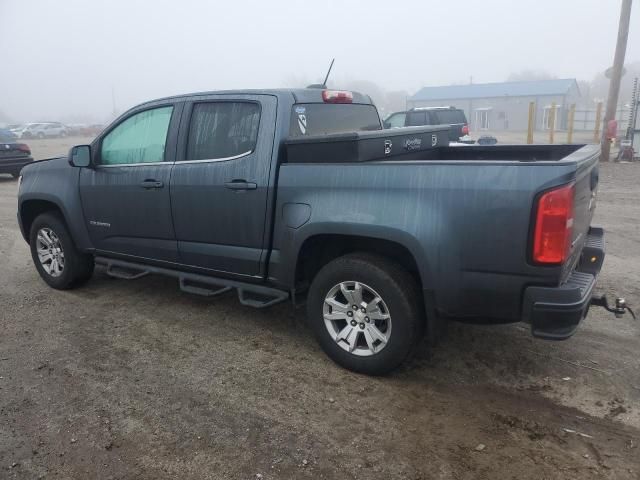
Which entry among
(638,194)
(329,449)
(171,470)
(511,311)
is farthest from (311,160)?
(638,194)

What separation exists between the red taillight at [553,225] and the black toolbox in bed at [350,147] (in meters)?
1.19

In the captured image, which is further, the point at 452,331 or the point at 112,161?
the point at 112,161

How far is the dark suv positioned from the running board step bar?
11886 mm

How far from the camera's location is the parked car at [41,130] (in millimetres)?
45281

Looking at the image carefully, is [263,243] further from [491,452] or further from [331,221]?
[491,452]

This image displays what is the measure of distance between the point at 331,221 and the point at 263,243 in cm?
67

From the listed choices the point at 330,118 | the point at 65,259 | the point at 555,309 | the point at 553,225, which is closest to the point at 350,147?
the point at 330,118

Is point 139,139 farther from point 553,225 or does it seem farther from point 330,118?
point 553,225

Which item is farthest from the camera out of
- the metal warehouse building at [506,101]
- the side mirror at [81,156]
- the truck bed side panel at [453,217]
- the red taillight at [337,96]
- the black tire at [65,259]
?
the metal warehouse building at [506,101]

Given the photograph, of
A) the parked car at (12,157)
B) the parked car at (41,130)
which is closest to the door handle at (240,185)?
the parked car at (12,157)

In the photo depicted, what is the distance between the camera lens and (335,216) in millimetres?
3484

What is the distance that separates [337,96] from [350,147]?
1132mm

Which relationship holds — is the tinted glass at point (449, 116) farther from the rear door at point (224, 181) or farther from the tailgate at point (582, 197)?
the rear door at point (224, 181)

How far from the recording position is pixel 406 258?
355cm
